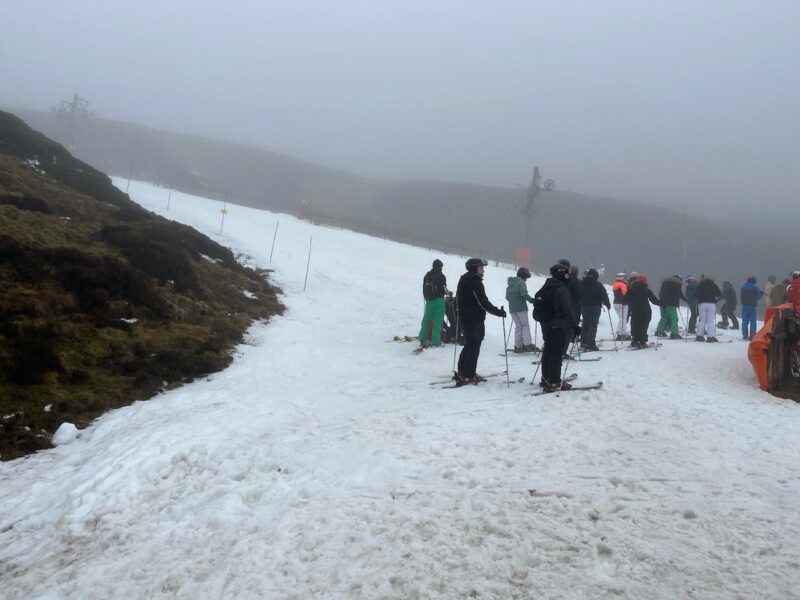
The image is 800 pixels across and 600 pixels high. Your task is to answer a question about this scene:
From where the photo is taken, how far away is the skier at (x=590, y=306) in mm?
12352

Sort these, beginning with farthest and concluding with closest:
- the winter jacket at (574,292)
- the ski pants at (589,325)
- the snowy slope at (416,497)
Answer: the ski pants at (589,325), the winter jacket at (574,292), the snowy slope at (416,497)

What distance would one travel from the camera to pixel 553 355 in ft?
25.1

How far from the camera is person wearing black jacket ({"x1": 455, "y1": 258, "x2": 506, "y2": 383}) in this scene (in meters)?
8.30

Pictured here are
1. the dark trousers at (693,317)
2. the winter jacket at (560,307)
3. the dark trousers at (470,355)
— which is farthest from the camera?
the dark trousers at (693,317)

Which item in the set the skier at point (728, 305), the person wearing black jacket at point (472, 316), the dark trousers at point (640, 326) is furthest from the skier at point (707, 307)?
the person wearing black jacket at point (472, 316)

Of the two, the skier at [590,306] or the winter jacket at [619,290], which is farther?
the winter jacket at [619,290]

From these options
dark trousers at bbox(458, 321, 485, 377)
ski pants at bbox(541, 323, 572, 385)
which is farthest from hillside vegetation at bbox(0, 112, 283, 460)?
ski pants at bbox(541, 323, 572, 385)

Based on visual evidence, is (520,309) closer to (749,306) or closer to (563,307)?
(563,307)

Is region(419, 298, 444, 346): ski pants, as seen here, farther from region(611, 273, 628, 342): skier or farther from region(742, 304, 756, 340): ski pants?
region(742, 304, 756, 340): ski pants

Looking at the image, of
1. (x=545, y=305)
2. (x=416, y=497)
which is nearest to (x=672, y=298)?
(x=545, y=305)

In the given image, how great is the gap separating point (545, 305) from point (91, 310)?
312 inches

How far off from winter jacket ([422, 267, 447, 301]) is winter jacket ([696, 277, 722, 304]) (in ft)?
25.3

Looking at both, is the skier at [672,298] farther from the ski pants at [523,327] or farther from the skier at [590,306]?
the ski pants at [523,327]

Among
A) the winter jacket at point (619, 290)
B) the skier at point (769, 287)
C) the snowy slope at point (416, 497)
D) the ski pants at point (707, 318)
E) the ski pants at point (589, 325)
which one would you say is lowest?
the snowy slope at point (416, 497)
